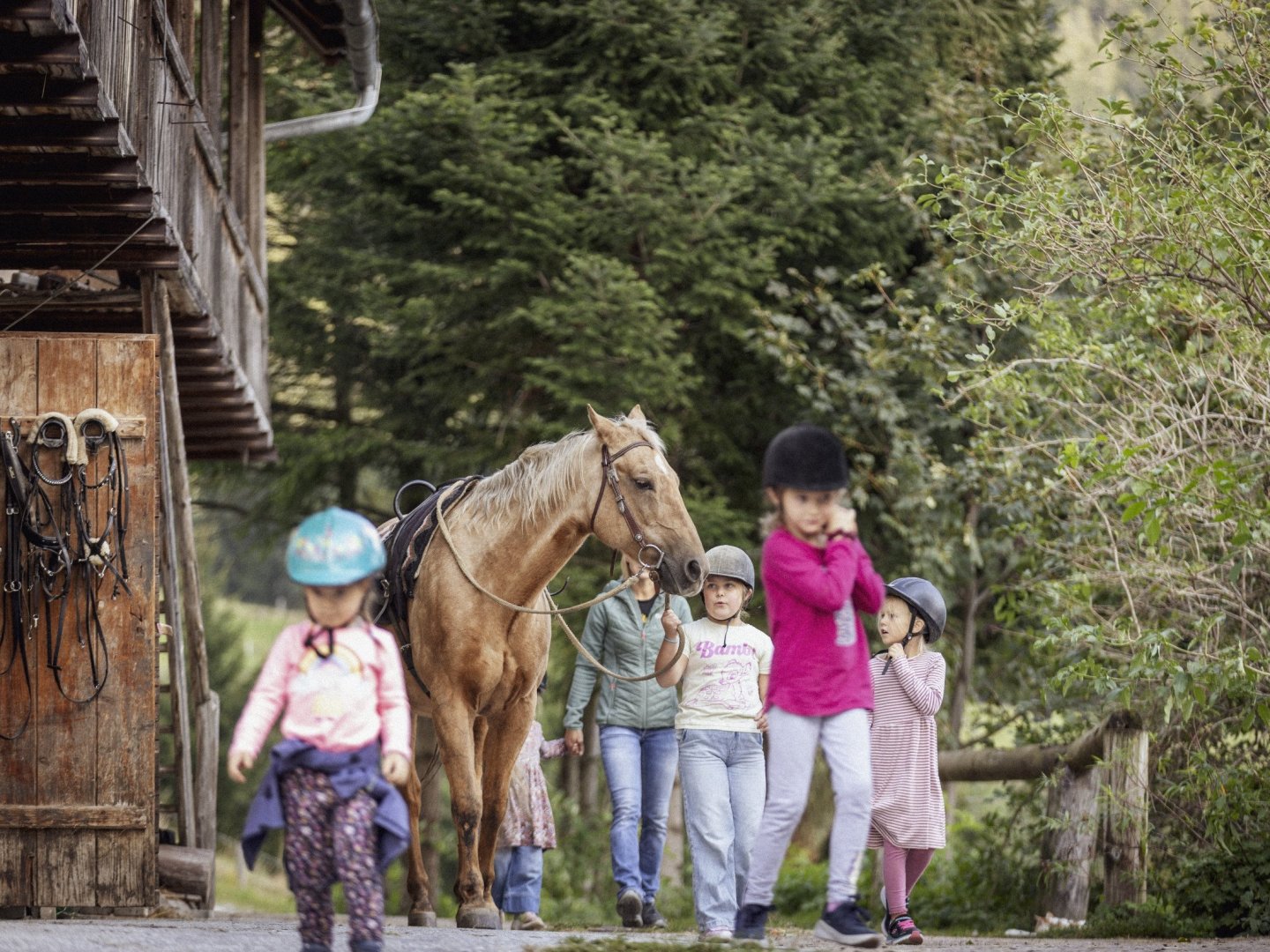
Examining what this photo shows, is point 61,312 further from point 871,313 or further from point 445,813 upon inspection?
point 445,813

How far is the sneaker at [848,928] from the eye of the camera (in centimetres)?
510

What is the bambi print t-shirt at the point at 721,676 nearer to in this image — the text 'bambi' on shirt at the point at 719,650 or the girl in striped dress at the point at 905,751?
the text 'bambi' on shirt at the point at 719,650

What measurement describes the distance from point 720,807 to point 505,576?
149 cm

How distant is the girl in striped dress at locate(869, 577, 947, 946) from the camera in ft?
22.6

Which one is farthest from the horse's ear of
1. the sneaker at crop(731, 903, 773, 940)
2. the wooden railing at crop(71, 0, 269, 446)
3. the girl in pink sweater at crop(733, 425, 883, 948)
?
the wooden railing at crop(71, 0, 269, 446)

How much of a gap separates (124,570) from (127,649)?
1.39 ft

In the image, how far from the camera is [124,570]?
26.9 ft

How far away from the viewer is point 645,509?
6855 millimetres

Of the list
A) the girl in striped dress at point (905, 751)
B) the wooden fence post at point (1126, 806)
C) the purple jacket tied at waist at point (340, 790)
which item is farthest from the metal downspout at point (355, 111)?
the purple jacket tied at waist at point (340, 790)

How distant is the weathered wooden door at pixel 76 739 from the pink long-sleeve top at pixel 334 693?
3817 millimetres

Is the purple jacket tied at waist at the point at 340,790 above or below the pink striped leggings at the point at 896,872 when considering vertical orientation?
above

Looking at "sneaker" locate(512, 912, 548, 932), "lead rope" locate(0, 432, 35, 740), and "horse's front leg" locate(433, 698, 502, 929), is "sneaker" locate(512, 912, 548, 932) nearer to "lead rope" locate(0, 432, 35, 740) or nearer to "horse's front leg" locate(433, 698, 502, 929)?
"horse's front leg" locate(433, 698, 502, 929)

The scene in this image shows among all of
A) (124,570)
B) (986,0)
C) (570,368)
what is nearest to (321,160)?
(570,368)

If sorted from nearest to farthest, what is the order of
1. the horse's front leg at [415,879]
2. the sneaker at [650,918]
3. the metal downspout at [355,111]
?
the horse's front leg at [415,879], the sneaker at [650,918], the metal downspout at [355,111]
